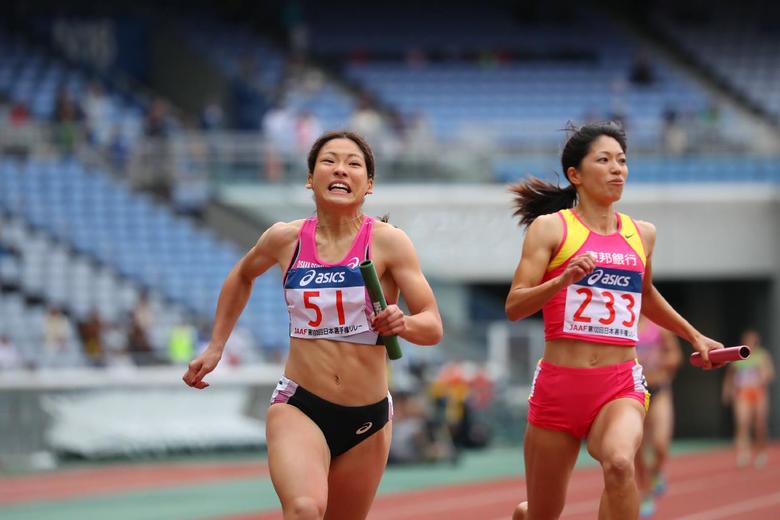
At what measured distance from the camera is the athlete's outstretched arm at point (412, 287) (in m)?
6.36

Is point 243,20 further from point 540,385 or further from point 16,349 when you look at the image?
point 540,385

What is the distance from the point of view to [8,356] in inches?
814

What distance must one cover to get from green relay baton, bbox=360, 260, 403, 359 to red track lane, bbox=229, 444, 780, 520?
6.71 metres

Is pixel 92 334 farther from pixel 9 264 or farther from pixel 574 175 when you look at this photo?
pixel 574 175

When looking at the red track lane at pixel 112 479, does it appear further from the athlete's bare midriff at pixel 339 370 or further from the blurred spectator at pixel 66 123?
the athlete's bare midriff at pixel 339 370

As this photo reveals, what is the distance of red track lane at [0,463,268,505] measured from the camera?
635 inches


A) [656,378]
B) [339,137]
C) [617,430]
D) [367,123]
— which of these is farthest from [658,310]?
[367,123]

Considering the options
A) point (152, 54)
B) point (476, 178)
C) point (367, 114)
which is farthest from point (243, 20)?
point (476, 178)

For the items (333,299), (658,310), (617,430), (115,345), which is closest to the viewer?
(333,299)

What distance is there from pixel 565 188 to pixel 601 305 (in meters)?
0.81

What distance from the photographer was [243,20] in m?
32.5

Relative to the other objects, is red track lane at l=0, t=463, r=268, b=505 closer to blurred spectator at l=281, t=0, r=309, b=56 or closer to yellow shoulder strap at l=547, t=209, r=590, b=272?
yellow shoulder strap at l=547, t=209, r=590, b=272

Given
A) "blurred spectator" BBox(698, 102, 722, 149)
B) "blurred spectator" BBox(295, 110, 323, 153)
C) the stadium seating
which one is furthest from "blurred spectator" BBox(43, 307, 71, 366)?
"blurred spectator" BBox(698, 102, 722, 149)

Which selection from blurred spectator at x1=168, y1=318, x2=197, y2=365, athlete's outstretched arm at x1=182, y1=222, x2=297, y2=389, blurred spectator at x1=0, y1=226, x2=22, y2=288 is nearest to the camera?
athlete's outstretched arm at x1=182, y1=222, x2=297, y2=389
